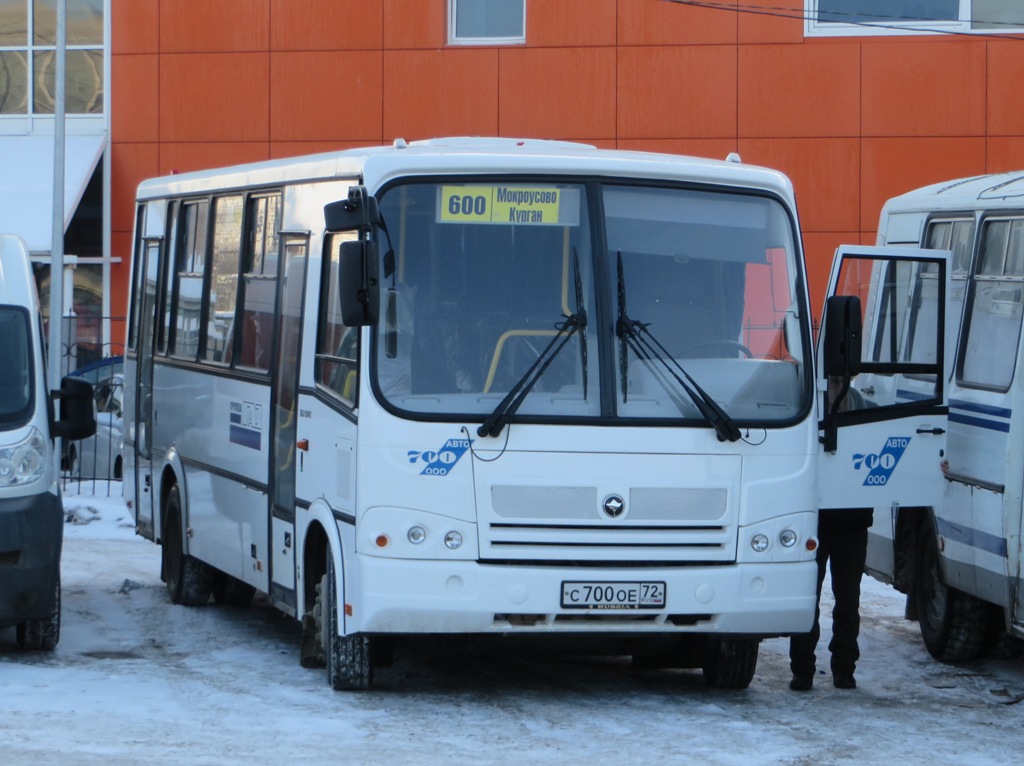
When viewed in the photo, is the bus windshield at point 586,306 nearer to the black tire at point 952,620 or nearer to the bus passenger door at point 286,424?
the bus passenger door at point 286,424

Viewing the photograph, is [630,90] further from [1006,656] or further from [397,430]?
[397,430]

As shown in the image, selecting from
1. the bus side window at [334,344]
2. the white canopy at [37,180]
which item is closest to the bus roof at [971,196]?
the bus side window at [334,344]

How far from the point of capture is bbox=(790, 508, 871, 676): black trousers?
31.5ft

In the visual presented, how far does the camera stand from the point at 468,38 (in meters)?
27.2

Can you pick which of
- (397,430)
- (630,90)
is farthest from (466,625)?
(630,90)

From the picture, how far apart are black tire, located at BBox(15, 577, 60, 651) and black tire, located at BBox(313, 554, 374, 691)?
75.4 inches

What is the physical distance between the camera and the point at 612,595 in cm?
849

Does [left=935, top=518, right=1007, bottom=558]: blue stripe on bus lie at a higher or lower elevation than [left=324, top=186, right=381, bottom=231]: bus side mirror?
lower

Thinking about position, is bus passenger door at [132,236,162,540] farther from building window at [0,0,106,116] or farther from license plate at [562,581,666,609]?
building window at [0,0,106,116]

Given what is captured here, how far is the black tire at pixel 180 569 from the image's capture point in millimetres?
12383

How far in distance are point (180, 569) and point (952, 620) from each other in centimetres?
508

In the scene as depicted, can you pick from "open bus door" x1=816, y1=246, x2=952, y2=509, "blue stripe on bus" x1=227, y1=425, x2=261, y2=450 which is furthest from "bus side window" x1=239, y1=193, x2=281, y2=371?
"open bus door" x1=816, y1=246, x2=952, y2=509

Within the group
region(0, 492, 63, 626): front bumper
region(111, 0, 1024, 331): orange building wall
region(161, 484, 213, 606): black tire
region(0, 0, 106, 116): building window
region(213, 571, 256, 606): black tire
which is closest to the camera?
region(0, 492, 63, 626): front bumper

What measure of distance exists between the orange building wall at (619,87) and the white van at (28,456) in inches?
669
